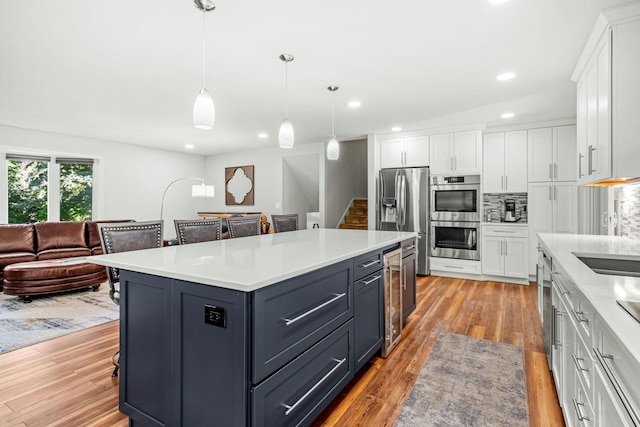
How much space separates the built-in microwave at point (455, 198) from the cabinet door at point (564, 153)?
1053mm

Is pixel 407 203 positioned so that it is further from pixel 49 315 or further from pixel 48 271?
pixel 48 271

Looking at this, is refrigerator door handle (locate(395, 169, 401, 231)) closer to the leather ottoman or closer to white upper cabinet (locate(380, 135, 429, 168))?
white upper cabinet (locate(380, 135, 429, 168))

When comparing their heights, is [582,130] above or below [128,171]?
below

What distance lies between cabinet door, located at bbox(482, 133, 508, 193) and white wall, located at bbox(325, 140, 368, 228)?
2982mm

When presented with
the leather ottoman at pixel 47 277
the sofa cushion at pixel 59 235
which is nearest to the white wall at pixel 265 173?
the sofa cushion at pixel 59 235

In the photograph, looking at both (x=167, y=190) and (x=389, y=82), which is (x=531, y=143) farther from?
(x=167, y=190)

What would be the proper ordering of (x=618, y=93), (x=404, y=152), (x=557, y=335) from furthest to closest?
(x=404, y=152), (x=618, y=93), (x=557, y=335)

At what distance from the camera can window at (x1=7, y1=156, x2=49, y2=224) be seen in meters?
5.34

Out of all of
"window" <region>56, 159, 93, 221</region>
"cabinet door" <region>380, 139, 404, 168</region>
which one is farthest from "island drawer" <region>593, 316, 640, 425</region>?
"window" <region>56, 159, 93, 221</region>

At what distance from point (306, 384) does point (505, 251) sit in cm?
438

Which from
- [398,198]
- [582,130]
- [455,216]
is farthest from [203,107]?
[455,216]

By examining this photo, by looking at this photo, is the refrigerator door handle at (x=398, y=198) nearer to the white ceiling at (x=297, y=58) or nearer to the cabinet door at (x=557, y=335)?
the white ceiling at (x=297, y=58)

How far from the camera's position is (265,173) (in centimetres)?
747

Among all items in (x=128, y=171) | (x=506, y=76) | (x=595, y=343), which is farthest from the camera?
(x=128, y=171)
